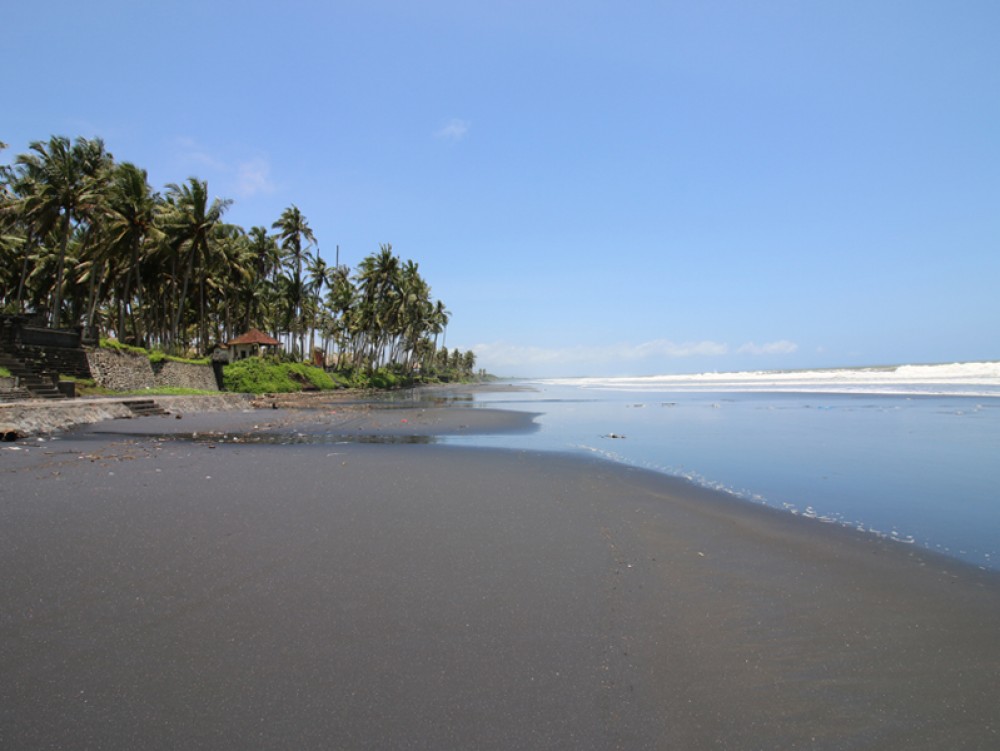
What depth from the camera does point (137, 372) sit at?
26.6 meters

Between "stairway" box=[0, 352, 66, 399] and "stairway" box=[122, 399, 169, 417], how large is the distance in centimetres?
263

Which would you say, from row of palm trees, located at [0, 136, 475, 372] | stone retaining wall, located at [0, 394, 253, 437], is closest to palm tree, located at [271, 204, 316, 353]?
row of palm trees, located at [0, 136, 475, 372]

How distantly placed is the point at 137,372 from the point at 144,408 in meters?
9.66

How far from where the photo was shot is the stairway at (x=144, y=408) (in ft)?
59.7

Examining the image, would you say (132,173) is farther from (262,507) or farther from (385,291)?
(262,507)

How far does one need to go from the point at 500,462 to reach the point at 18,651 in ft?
23.7

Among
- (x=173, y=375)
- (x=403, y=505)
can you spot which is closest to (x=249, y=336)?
(x=173, y=375)

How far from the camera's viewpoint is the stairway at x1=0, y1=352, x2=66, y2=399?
58.8 feet

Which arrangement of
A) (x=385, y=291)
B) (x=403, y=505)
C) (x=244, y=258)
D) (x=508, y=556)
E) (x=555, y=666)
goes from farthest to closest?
(x=385, y=291), (x=244, y=258), (x=403, y=505), (x=508, y=556), (x=555, y=666)

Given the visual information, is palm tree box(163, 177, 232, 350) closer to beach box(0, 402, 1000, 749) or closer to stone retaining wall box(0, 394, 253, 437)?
stone retaining wall box(0, 394, 253, 437)

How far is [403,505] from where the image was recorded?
6.11 m

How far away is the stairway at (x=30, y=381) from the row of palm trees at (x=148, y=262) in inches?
238

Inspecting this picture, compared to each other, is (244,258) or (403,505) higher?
(244,258)

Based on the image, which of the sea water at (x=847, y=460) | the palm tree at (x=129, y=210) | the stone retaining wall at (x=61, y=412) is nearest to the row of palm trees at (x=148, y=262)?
the palm tree at (x=129, y=210)
